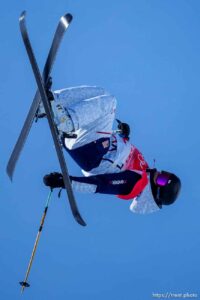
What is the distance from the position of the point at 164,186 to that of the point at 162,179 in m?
0.11

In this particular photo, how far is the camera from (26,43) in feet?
18.5

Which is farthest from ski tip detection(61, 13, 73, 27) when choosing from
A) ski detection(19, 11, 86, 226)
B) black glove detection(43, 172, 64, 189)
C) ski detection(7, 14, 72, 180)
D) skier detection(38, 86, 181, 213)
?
black glove detection(43, 172, 64, 189)

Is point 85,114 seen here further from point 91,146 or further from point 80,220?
point 80,220

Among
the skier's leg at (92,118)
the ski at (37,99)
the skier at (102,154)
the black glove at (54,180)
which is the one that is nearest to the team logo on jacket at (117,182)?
the skier at (102,154)

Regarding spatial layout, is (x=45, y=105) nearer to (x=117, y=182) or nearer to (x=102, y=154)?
(x=102, y=154)

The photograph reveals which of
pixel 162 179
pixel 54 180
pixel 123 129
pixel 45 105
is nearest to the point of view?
pixel 45 105

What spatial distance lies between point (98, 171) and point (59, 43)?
2.20 m

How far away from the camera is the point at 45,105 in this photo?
5961 millimetres

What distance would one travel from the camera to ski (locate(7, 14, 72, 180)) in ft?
18.9

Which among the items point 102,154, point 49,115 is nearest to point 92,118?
point 102,154

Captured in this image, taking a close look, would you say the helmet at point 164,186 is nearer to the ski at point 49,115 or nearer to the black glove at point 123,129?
the black glove at point 123,129

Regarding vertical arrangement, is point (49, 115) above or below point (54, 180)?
above

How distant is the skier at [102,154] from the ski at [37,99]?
14cm

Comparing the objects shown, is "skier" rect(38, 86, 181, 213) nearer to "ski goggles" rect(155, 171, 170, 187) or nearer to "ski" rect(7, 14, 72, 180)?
"ski goggles" rect(155, 171, 170, 187)
